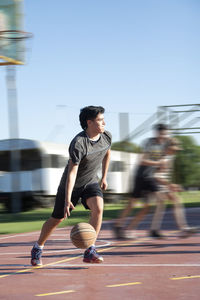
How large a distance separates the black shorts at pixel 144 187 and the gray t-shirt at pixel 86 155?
8.22ft

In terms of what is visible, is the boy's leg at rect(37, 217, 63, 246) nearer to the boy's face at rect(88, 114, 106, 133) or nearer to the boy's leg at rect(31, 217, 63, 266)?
the boy's leg at rect(31, 217, 63, 266)

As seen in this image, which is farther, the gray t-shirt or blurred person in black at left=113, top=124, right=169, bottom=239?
blurred person in black at left=113, top=124, right=169, bottom=239

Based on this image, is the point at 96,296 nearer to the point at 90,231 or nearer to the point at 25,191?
the point at 90,231

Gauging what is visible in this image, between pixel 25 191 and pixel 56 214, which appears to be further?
pixel 25 191

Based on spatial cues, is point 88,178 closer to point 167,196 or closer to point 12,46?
point 167,196

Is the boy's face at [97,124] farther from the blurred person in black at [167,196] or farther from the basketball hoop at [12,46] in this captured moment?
the basketball hoop at [12,46]

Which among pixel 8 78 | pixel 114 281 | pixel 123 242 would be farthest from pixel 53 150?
pixel 114 281

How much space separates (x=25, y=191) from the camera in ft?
69.6

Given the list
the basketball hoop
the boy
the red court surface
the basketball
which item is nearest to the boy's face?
the boy

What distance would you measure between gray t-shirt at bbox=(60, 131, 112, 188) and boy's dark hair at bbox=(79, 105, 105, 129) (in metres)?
0.16

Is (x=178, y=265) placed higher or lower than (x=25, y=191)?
higher

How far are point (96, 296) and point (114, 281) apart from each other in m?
0.70

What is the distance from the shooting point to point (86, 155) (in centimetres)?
612

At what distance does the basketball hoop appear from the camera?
17.0 metres
